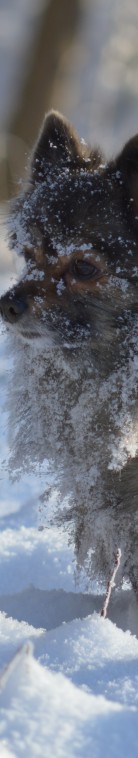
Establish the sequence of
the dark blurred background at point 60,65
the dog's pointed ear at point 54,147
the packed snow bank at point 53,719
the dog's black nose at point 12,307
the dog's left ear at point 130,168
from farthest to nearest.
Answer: the dark blurred background at point 60,65, the dog's pointed ear at point 54,147, the dog's left ear at point 130,168, the dog's black nose at point 12,307, the packed snow bank at point 53,719

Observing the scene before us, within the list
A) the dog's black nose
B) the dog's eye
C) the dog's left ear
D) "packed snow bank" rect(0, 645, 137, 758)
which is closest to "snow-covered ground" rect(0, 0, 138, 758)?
"packed snow bank" rect(0, 645, 137, 758)

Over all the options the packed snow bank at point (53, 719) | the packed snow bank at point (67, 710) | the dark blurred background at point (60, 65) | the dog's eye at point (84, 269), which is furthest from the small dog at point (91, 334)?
the dark blurred background at point (60, 65)

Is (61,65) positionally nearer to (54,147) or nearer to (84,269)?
(54,147)

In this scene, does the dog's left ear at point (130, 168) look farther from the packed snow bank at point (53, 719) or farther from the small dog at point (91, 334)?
the packed snow bank at point (53, 719)

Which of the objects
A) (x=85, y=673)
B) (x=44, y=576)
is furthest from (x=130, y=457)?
(x=85, y=673)

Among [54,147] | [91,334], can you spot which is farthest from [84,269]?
[54,147]

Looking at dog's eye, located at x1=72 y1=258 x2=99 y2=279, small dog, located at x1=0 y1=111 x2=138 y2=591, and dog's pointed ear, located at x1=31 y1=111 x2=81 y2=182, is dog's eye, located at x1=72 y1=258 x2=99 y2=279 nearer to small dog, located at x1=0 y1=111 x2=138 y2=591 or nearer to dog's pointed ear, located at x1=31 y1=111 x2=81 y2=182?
small dog, located at x1=0 y1=111 x2=138 y2=591

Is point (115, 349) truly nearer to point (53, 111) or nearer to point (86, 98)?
point (53, 111)
